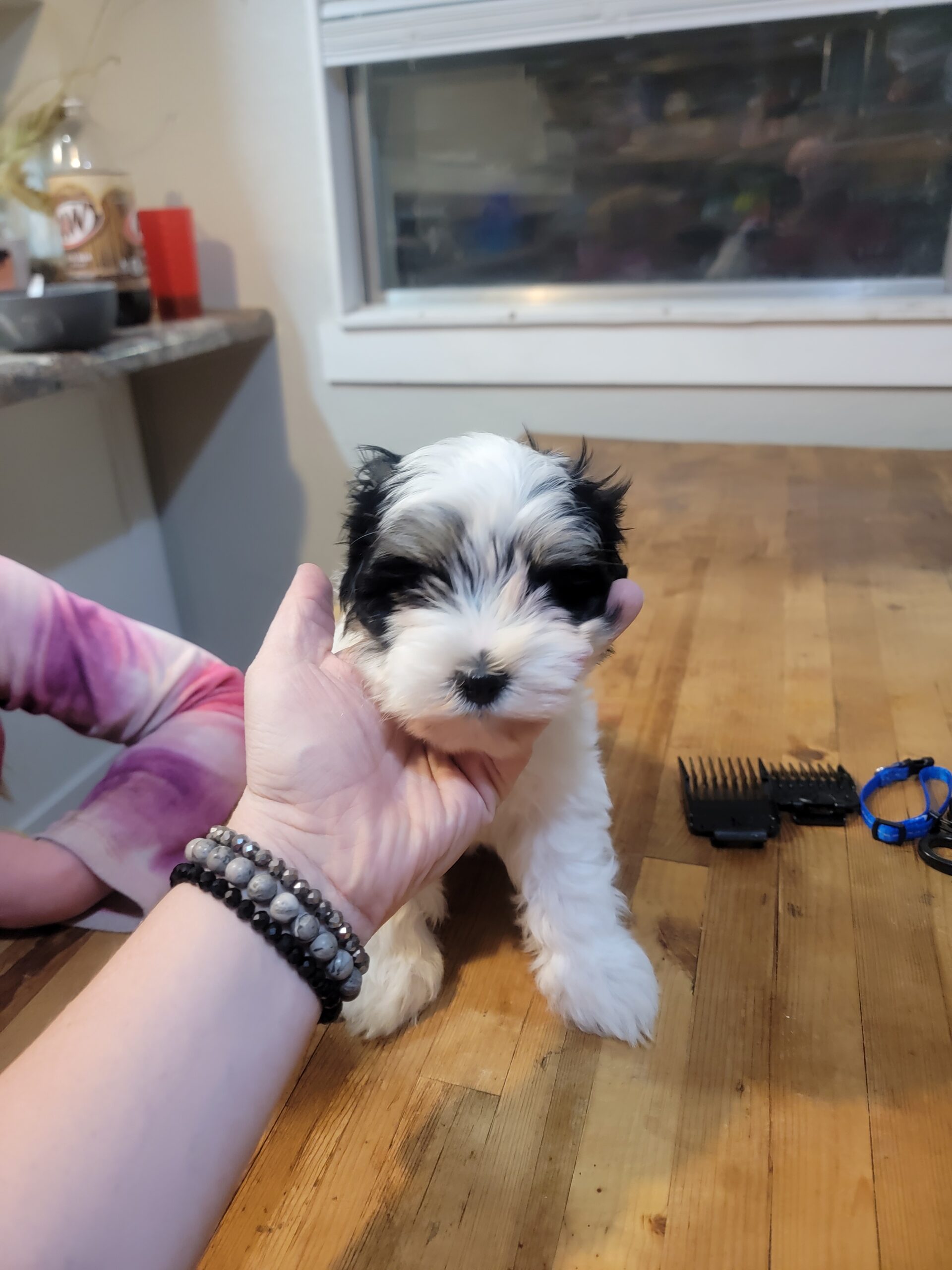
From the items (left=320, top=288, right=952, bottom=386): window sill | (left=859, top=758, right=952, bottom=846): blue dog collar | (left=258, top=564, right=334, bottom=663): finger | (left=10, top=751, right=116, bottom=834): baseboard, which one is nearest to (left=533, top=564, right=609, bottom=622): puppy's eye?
(left=258, top=564, right=334, bottom=663): finger

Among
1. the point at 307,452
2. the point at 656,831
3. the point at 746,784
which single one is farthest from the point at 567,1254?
the point at 307,452

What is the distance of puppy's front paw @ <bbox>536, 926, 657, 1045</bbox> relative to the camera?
81 cm

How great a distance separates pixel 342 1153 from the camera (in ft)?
2.35

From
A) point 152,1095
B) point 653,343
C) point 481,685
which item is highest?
point 653,343

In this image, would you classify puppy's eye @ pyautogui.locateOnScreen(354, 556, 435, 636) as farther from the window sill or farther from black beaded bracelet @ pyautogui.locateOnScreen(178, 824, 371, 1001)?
the window sill

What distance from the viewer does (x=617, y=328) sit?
2123 millimetres

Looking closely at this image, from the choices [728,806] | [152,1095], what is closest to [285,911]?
[152,1095]

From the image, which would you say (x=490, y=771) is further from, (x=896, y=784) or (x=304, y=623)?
(x=896, y=784)

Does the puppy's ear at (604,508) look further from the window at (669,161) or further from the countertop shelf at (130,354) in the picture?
the window at (669,161)

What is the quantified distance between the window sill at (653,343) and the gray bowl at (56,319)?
2.61ft

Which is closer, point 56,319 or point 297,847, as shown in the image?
point 297,847

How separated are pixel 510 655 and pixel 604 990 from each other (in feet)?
1.15

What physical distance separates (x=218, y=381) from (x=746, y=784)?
→ 204cm

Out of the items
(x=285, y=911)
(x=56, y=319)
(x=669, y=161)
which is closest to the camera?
(x=285, y=911)
